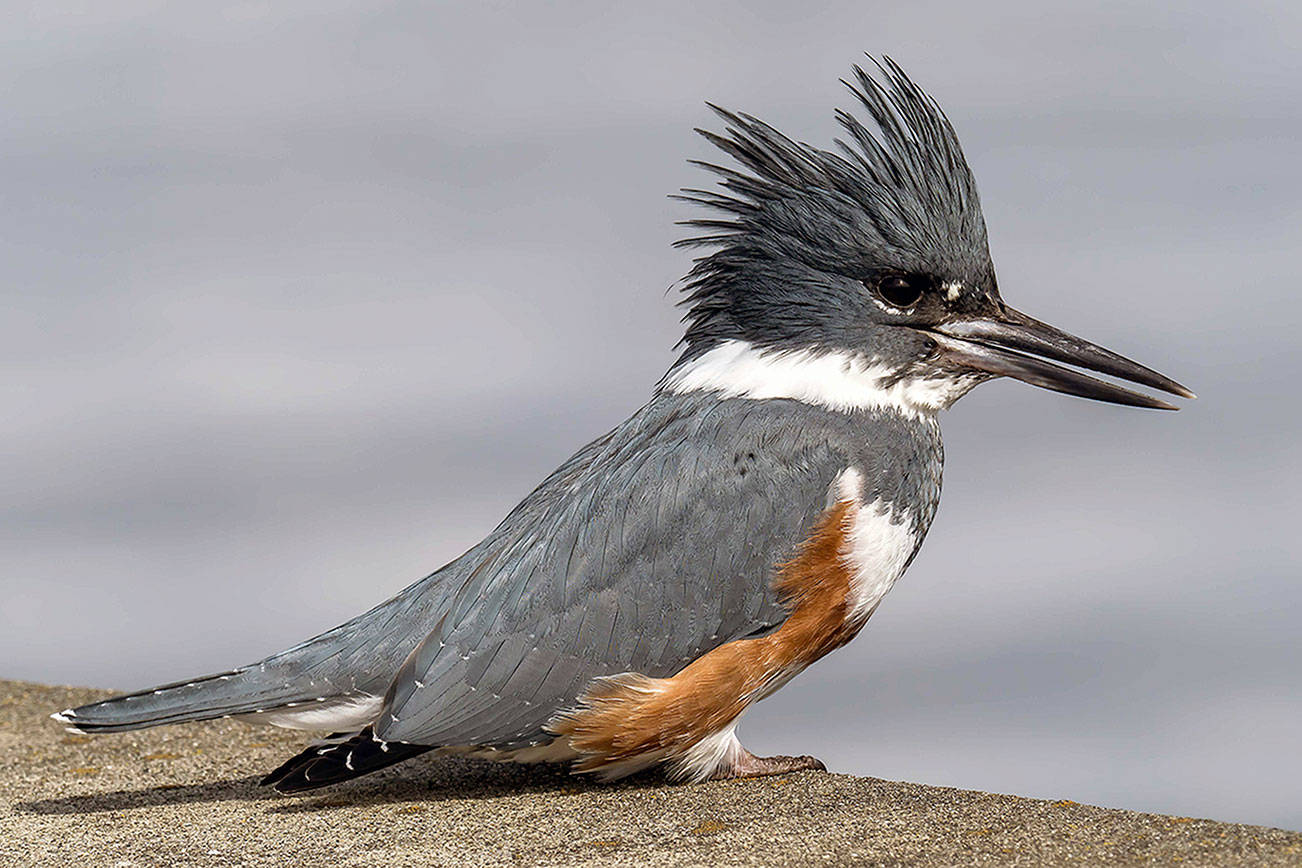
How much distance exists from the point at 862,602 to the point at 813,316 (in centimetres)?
120

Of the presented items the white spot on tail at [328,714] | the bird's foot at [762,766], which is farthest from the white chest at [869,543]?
the white spot on tail at [328,714]

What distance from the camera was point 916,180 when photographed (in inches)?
252

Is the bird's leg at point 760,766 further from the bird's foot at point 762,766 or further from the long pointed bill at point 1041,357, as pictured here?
the long pointed bill at point 1041,357

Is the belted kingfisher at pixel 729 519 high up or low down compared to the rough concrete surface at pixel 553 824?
up

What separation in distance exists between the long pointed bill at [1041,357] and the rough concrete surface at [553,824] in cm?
180

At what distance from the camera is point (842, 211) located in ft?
20.7

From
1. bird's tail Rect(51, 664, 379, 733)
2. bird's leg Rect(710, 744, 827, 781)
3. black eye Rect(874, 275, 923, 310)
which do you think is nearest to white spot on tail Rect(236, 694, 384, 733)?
bird's tail Rect(51, 664, 379, 733)

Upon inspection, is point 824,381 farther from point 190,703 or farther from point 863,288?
point 190,703

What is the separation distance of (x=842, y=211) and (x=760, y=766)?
93.5 inches

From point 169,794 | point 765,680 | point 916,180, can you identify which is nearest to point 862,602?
point 765,680

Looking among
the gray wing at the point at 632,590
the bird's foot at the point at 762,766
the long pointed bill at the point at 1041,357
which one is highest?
the long pointed bill at the point at 1041,357

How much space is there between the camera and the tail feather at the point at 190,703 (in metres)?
6.22

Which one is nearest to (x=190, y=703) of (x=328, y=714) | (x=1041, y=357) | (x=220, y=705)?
(x=220, y=705)

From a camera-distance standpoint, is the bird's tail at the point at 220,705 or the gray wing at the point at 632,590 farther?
the bird's tail at the point at 220,705
